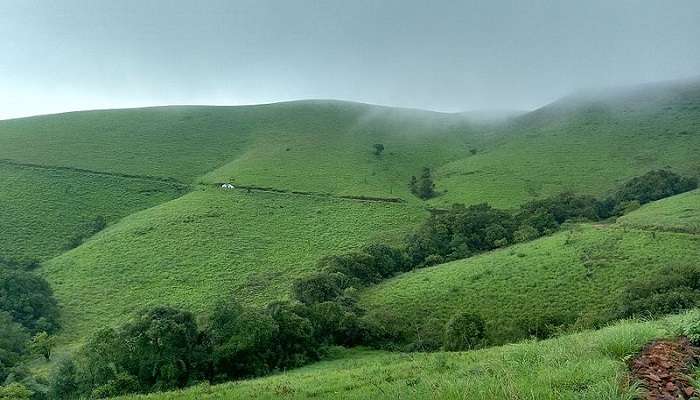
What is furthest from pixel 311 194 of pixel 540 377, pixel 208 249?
pixel 540 377

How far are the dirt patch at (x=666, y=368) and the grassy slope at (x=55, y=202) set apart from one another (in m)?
77.9

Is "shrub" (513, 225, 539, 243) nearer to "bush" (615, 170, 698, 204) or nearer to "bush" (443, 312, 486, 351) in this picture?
"bush" (615, 170, 698, 204)

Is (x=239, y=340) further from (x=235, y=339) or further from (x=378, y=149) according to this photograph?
(x=378, y=149)

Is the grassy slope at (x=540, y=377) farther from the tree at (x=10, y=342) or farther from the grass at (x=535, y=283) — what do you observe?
the tree at (x=10, y=342)

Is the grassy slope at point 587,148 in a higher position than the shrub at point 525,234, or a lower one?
higher

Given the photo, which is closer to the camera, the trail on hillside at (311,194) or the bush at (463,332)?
the bush at (463,332)

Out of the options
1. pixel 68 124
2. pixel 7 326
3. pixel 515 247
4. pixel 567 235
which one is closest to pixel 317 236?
pixel 515 247

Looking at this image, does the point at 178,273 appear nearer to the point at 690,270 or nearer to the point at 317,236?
the point at 317,236

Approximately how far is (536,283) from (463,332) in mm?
13434

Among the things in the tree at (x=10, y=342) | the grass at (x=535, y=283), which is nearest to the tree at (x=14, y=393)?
the tree at (x=10, y=342)

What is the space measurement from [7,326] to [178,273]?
19.2 m

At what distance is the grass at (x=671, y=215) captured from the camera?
51562 mm

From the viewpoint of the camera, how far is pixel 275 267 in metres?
64.6

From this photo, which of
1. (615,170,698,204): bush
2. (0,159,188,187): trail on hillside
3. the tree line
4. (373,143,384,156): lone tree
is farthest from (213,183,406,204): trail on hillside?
(615,170,698,204): bush
